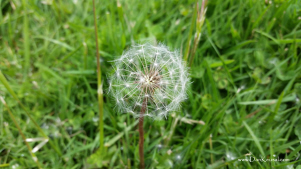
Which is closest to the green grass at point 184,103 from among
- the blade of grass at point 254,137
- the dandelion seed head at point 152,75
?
the blade of grass at point 254,137

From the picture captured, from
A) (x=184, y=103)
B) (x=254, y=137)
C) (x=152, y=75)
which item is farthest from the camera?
(x=184, y=103)

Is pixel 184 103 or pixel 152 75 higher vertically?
pixel 152 75

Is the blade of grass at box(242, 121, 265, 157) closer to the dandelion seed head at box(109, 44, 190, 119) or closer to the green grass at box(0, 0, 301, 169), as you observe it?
the green grass at box(0, 0, 301, 169)

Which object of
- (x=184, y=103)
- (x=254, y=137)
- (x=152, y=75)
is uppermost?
(x=152, y=75)

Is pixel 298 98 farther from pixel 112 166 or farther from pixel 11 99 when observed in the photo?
pixel 11 99

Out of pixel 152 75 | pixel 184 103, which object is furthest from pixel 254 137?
pixel 152 75

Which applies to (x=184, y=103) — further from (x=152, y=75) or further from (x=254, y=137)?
(x=152, y=75)

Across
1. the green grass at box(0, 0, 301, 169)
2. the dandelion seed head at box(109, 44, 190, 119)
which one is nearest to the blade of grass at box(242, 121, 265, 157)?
the green grass at box(0, 0, 301, 169)

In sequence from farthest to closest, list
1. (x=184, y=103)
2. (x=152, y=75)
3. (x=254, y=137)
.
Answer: (x=184, y=103), (x=254, y=137), (x=152, y=75)

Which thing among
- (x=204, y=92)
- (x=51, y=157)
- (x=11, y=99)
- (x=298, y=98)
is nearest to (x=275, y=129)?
(x=298, y=98)
